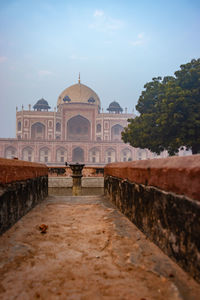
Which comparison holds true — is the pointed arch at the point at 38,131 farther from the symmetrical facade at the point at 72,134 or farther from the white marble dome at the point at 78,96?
the white marble dome at the point at 78,96

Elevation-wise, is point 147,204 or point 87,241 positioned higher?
point 147,204

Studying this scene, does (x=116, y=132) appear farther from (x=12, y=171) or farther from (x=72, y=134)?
(x=12, y=171)

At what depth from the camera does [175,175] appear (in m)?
→ 1.06

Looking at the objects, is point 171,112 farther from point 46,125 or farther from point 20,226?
point 46,125

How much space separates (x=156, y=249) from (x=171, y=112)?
10.3 meters

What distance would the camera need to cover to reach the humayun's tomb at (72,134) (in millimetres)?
30375

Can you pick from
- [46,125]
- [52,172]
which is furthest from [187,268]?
[46,125]

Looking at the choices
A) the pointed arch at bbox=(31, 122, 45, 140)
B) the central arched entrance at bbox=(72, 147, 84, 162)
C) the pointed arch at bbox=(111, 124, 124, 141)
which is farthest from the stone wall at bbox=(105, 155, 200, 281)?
the pointed arch at bbox=(31, 122, 45, 140)

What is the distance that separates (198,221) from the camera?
84cm

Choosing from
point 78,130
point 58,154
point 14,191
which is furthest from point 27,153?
point 14,191

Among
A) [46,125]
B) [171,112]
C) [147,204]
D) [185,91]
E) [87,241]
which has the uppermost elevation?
[46,125]

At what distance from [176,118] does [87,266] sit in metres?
10.3

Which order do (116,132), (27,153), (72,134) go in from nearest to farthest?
(27,153), (116,132), (72,134)

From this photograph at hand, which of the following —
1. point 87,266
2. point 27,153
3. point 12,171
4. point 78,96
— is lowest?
point 87,266
